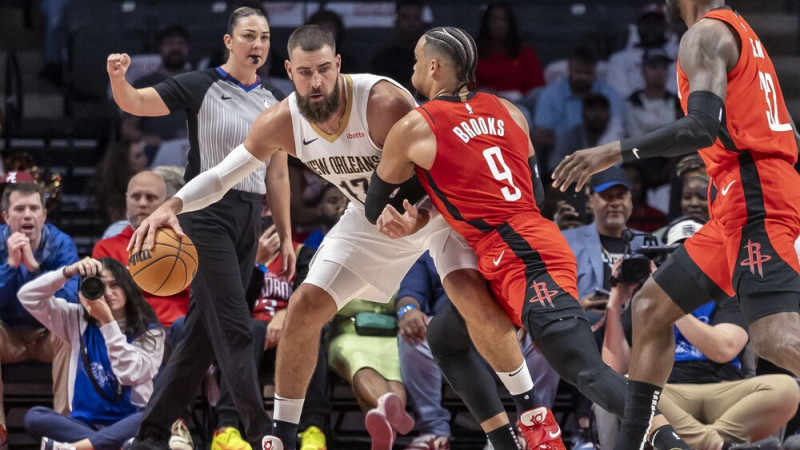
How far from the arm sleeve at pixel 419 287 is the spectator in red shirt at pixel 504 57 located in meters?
2.94

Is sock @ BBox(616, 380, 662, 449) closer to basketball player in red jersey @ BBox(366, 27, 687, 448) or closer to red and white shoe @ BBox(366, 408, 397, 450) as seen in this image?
basketball player in red jersey @ BBox(366, 27, 687, 448)

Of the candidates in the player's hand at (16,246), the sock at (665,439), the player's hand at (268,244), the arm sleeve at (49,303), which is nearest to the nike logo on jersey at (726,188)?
the sock at (665,439)

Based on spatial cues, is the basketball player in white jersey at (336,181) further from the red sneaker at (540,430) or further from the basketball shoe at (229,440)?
the basketball shoe at (229,440)

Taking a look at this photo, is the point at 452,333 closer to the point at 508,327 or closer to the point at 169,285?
the point at 508,327

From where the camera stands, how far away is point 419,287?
269 inches

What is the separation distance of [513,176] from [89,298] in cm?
261

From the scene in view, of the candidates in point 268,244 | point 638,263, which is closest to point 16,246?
point 268,244

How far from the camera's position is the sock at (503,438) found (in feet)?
Answer: 15.9

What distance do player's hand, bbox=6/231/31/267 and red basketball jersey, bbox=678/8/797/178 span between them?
382cm

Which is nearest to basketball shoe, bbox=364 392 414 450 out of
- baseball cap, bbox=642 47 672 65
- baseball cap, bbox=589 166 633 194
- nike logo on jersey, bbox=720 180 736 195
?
baseball cap, bbox=589 166 633 194

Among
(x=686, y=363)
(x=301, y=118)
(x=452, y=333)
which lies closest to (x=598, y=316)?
(x=686, y=363)

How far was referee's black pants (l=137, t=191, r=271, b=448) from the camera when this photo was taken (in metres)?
5.57

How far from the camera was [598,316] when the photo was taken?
21.5ft

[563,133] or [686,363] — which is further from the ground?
[563,133]
